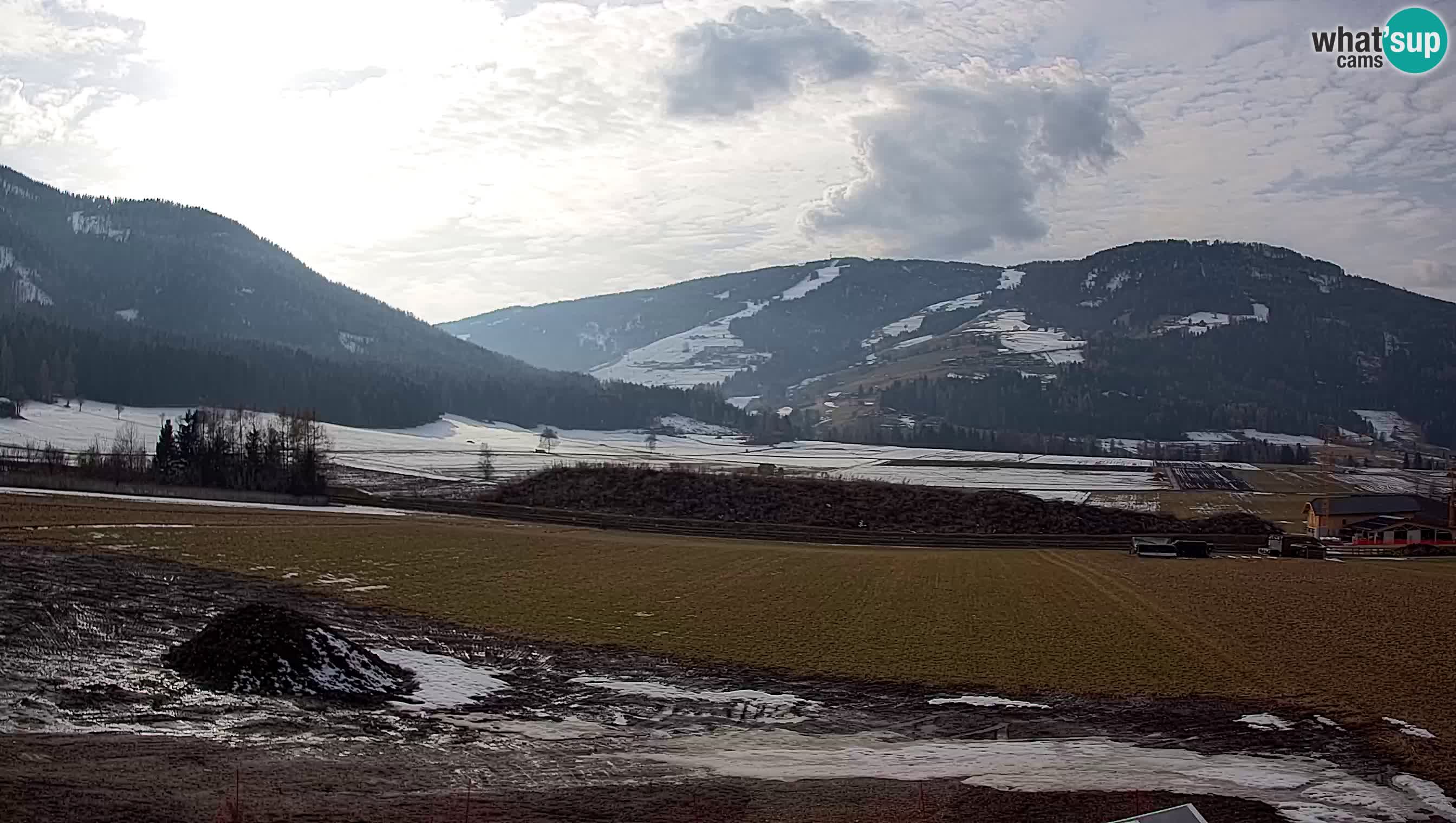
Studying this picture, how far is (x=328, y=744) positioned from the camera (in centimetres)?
1616

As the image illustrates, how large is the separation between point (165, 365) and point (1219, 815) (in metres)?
182

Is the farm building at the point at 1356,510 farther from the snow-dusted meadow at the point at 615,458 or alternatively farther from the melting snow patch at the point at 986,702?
the melting snow patch at the point at 986,702

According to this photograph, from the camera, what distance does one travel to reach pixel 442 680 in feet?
70.8

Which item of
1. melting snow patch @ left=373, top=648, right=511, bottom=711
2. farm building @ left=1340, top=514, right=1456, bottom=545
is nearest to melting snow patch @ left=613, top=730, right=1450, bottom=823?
melting snow patch @ left=373, top=648, right=511, bottom=711

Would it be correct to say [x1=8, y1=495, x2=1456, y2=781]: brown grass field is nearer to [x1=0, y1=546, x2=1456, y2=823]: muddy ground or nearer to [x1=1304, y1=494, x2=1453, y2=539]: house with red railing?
[x1=0, y1=546, x2=1456, y2=823]: muddy ground

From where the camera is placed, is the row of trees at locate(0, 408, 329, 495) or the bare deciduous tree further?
the bare deciduous tree

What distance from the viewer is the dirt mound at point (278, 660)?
1891 cm

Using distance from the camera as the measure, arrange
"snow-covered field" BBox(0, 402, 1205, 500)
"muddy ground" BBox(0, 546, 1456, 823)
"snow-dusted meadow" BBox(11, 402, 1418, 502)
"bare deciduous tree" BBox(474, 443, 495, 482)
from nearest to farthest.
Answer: "muddy ground" BBox(0, 546, 1456, 823), "bare deciduous tree" BBox(474, 443, 495, 482), "snow-dusted meadow" BBox(11, 402, 1418, 502), "snow-covered field" BBox(0, 402, 1205, 500)

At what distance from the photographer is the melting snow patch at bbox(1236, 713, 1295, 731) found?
18984 mm

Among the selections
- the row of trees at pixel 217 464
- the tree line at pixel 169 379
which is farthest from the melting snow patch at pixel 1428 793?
the tree line at pixel 169 379

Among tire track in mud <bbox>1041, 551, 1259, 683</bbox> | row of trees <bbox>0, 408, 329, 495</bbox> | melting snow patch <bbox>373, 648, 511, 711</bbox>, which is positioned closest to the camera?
melting snow patch <bbox>373, 648, 511, 711</bbox>

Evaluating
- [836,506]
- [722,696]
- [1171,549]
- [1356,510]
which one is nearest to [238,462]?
[836,506]

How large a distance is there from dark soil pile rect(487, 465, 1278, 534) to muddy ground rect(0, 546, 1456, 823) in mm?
49259

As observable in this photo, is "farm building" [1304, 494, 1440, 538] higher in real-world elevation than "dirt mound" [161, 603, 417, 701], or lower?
higher
